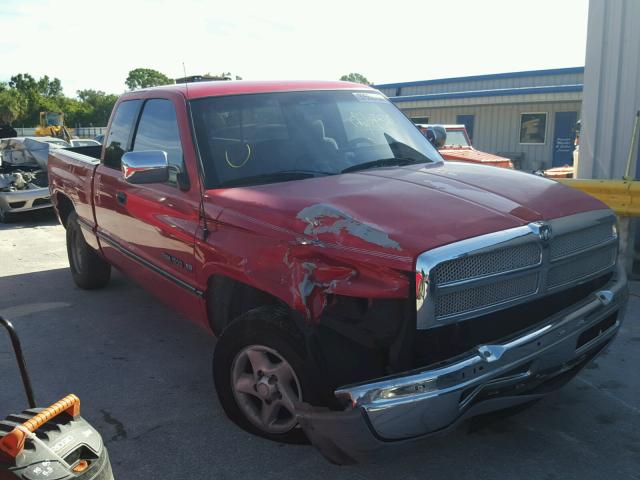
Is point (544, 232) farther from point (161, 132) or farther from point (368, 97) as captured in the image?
point (161, 132)

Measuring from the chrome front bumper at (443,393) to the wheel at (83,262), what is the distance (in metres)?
4.22

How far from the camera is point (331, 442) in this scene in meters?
2.52

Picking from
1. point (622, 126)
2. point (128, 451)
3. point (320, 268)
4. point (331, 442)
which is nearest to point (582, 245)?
point (320, 268)

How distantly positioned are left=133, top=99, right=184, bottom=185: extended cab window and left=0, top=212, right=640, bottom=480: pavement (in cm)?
143

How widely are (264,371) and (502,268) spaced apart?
1248 mm

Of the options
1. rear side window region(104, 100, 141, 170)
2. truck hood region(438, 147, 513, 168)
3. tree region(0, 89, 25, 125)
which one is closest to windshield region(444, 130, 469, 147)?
truck hood region(438, 147, 513, 168)

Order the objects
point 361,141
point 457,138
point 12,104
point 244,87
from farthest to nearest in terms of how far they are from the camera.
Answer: point 12,104 < point 457,138 < point 244,87 < point 361,141

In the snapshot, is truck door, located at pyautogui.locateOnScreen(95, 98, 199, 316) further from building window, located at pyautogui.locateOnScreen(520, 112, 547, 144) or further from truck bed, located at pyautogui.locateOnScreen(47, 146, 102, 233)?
building window, located at pyautogui.locateOnScreen(520, 112, 547, 144)

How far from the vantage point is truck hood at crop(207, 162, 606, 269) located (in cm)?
255

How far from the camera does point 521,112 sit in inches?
907

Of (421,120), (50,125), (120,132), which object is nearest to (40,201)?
(120,132)

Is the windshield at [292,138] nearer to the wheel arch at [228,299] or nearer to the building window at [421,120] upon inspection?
the wheel arch at [228,299]

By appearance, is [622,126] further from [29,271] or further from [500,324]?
[29,271]

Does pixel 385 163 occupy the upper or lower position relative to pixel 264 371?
upper
